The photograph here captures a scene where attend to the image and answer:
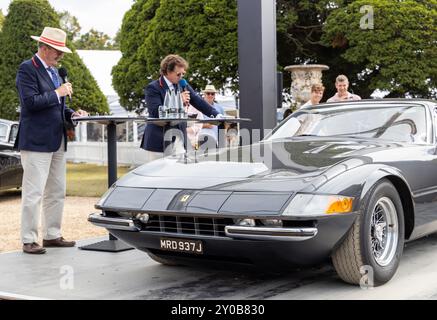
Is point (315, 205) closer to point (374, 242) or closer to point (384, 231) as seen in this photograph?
point (374, 242)

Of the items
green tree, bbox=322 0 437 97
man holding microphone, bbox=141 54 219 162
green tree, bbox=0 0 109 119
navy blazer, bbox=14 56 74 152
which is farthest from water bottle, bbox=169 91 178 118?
green tree, bbox=0 0 109 119

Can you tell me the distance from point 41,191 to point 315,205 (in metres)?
2.89

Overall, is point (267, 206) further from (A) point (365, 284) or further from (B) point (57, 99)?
(B) point (57, 99)

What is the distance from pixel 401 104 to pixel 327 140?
35.6 inches

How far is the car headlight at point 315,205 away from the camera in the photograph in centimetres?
377

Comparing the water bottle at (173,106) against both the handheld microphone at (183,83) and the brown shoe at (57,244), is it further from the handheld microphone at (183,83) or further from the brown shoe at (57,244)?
the brown shoe at (57,244)

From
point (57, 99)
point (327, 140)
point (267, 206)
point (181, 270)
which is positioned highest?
point (57, 99)

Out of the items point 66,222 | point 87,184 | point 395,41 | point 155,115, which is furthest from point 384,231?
point 395,41

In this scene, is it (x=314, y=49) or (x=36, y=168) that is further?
(x=314, y=49)

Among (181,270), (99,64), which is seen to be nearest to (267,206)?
Result: (181,270)

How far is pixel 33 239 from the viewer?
574cm

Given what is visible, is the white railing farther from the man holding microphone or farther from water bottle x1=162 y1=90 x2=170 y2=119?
water bottle x1=162 y1=90 x2=170 y2=119

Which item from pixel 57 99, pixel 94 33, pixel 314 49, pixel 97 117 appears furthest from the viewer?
pixel 94 33

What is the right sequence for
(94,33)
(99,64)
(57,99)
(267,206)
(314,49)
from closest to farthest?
(267,206) → (57,99) → (314,49) → (99,64) → (94,33)
